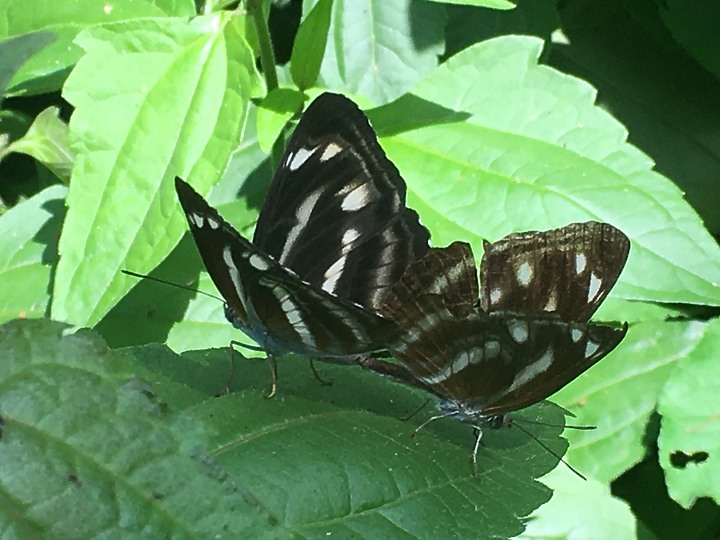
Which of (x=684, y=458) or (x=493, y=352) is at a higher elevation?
(x=493, y=352)

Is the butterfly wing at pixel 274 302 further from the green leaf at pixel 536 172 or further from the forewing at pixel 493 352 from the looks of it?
the green leaf at pixel 536 172

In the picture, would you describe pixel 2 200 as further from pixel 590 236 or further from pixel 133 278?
pixel 590 236

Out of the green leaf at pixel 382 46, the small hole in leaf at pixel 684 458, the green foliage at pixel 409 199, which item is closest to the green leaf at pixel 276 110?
the green foliage at pixel 409 199

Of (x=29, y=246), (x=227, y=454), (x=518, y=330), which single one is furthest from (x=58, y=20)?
(x=227, y=454)

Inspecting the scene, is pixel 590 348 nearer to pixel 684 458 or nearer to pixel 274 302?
pixel 274 302

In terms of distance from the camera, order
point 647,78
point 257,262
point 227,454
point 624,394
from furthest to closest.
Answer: point 647,78 < point 624,394 < point 257,262 < point 227,454

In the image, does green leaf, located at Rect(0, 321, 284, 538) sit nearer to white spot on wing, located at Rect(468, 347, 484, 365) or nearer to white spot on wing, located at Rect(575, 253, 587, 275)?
white spot on wing, located at Rect(468, 347, 484, 365)

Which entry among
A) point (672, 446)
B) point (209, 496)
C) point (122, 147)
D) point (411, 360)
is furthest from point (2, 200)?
point (209, 496)
